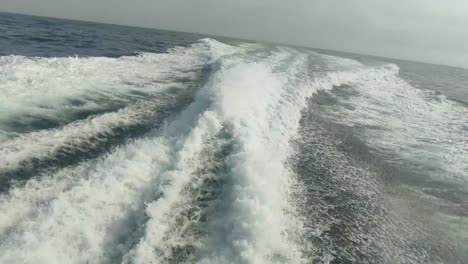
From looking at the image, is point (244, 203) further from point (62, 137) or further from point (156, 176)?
point (62, 137)

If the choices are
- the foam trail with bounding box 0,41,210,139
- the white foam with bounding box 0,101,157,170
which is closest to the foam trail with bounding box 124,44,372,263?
the white foam with bounding box 0,101,157,170

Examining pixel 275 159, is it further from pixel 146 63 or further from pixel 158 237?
pixel 146 63

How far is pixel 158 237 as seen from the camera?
13.6ft

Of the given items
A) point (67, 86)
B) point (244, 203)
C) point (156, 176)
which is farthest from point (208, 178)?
point (67, 86)

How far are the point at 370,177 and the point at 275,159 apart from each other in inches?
82.3

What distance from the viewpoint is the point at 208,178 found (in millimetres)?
5754

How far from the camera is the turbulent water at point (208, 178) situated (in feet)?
13.6

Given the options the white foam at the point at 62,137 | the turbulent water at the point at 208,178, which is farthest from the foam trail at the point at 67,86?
the white foam at the point at 62,137

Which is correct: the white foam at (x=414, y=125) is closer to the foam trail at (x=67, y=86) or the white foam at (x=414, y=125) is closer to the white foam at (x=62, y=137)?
the white foam at (x=62, y=137)

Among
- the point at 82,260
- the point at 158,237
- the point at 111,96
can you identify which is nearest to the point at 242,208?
the point at 158,237

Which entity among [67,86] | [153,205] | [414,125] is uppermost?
[67,86]

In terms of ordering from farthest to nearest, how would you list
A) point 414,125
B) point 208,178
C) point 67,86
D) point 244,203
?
point 414,125
point 67,86
point 208,178
point 244,203

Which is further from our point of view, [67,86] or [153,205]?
[67,86]

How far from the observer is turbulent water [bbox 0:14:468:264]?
4148mm
